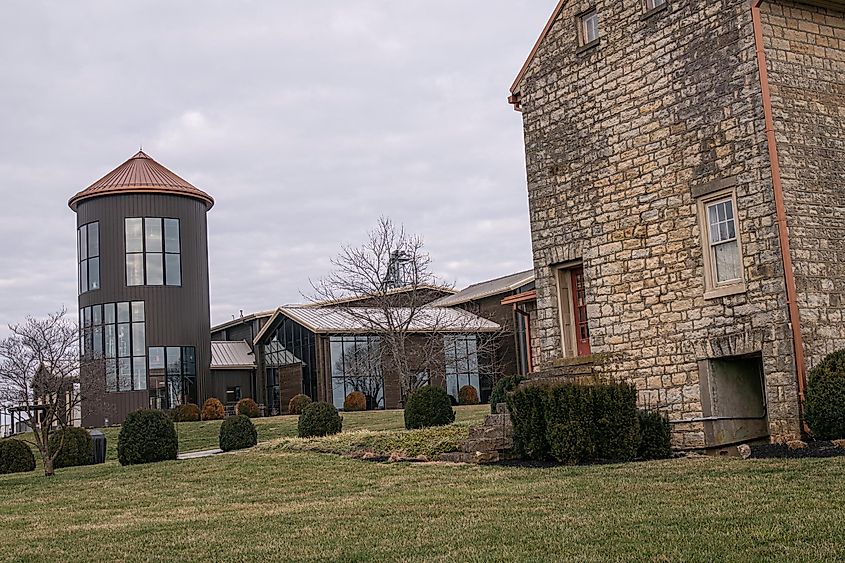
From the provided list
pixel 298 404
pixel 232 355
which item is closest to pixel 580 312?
pixel 298 404

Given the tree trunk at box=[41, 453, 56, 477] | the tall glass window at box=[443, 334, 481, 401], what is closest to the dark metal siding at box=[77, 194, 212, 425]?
the tall glass window at box=[443, 334, 481, 401]

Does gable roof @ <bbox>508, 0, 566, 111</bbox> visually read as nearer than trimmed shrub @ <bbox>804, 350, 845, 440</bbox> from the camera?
No

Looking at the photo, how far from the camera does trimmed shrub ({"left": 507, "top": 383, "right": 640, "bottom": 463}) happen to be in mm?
14078

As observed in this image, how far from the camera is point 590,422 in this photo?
14148mm

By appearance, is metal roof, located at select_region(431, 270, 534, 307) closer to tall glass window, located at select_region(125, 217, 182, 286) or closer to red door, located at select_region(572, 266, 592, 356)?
tall glass window, located at select_region(125, 217, 182, 286)

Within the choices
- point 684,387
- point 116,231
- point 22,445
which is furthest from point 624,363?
point 116,231

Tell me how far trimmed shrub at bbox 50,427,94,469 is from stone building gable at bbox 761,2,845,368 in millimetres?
18171

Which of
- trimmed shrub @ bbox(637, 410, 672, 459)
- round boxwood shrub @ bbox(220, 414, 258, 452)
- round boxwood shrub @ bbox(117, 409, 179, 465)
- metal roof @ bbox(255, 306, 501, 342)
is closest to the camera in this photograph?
trimmed shrub @ bbox(637, 410, 672, 459)

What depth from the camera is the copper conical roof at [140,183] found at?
140 ft

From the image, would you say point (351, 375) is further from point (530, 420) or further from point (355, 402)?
point (530, 420)

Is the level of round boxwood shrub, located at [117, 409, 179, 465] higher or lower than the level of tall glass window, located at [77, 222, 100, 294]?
lower

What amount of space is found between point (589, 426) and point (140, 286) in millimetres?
32853

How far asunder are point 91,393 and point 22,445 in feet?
16.5

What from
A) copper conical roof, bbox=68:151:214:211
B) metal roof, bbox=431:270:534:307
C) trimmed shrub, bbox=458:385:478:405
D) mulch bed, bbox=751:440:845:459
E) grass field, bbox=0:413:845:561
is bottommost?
grass field, bbox=0:413:845:561
